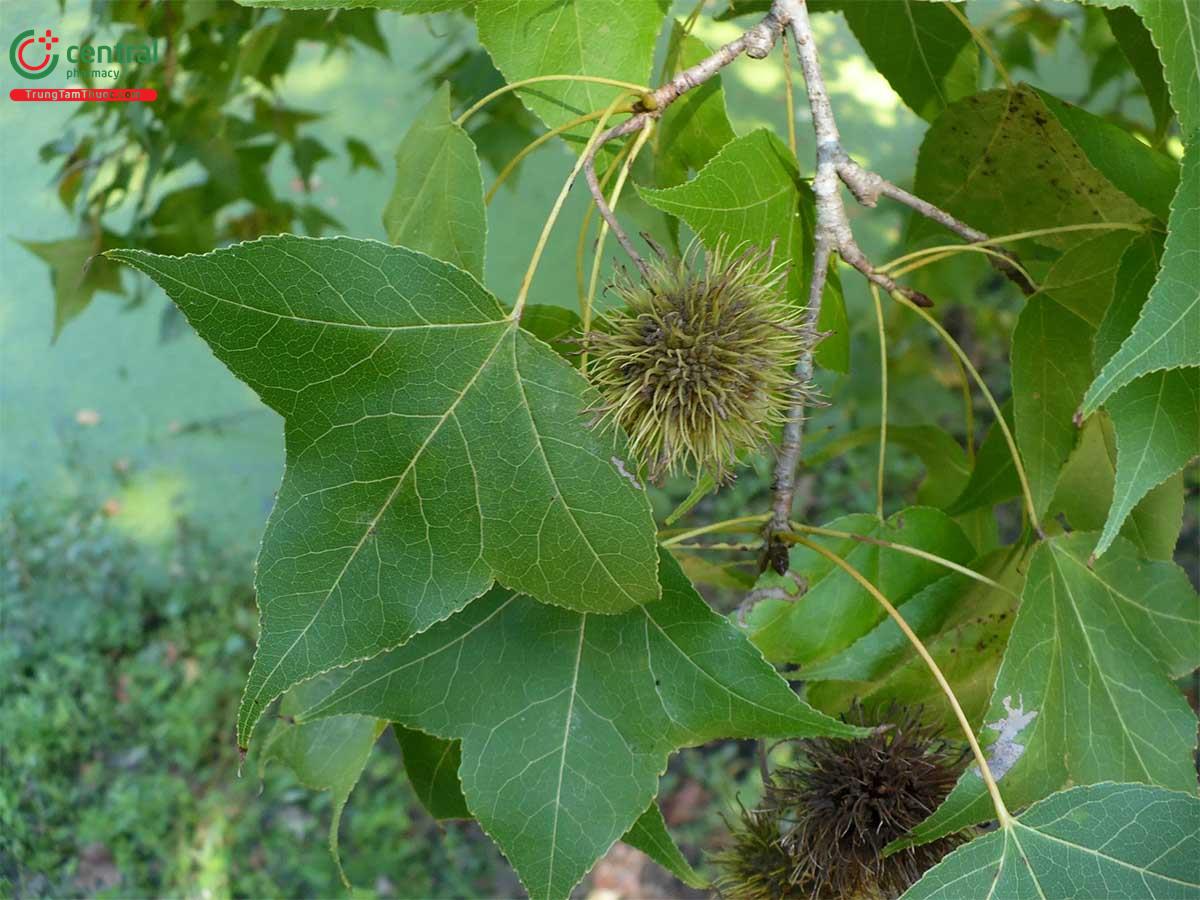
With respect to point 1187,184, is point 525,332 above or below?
below

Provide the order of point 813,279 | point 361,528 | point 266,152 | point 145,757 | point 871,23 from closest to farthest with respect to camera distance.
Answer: point 361,528 < point 813,279 < point 871,23 < point 266,152 < point 145,757

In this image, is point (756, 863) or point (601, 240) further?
point (756, 863)

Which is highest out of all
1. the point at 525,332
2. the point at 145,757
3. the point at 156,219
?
the point at 525,332

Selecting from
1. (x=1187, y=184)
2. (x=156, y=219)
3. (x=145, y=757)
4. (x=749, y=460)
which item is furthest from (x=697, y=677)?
(x=145, y=757)

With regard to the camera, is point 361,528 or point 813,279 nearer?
point 361,528

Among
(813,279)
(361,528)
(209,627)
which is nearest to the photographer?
(361,528)

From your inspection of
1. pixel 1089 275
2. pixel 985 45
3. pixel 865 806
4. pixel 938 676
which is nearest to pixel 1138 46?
pixel 985 45

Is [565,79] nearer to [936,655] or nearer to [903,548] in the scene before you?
[903,548]

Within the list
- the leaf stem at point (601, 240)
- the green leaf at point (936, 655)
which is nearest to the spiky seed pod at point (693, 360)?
the leaf stem at point (601, 240)

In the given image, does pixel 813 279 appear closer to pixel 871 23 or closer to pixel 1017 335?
pixel 1017 335
